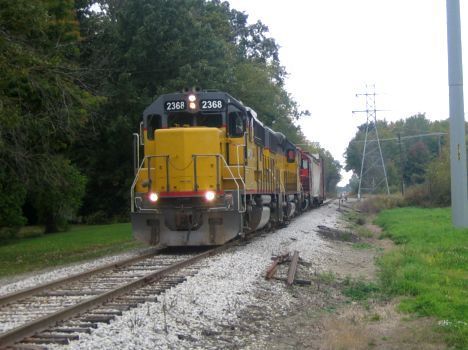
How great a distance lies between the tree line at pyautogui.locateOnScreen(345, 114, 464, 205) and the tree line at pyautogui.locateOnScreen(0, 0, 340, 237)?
1297cm

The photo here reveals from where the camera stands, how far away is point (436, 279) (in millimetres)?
12016

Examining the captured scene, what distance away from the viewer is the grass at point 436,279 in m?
8.67

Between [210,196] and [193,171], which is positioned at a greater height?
[193,171]

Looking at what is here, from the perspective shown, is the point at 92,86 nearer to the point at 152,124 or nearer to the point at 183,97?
the point at 152,124

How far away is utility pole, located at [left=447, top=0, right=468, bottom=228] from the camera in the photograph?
20889 mm

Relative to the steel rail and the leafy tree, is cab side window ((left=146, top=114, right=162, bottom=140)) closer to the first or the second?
the leafy tree

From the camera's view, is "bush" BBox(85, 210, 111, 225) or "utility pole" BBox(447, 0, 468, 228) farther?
"bush" BBox(85, 210, 111, 225)

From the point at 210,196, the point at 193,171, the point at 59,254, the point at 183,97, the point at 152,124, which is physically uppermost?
the point at 183,97

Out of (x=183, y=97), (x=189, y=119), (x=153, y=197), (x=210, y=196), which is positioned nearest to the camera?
(x=210, y=196)

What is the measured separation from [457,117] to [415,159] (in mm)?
65928

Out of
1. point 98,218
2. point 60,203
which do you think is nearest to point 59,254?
point 60,203

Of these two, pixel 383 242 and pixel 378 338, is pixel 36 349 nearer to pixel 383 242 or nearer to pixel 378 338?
pixel 378 338

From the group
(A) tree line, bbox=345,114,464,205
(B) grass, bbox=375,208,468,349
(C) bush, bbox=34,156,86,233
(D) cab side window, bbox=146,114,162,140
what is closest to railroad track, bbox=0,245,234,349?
(B) grass, bbox=375,208,468,349

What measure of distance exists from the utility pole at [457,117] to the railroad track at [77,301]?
37.9 feet
